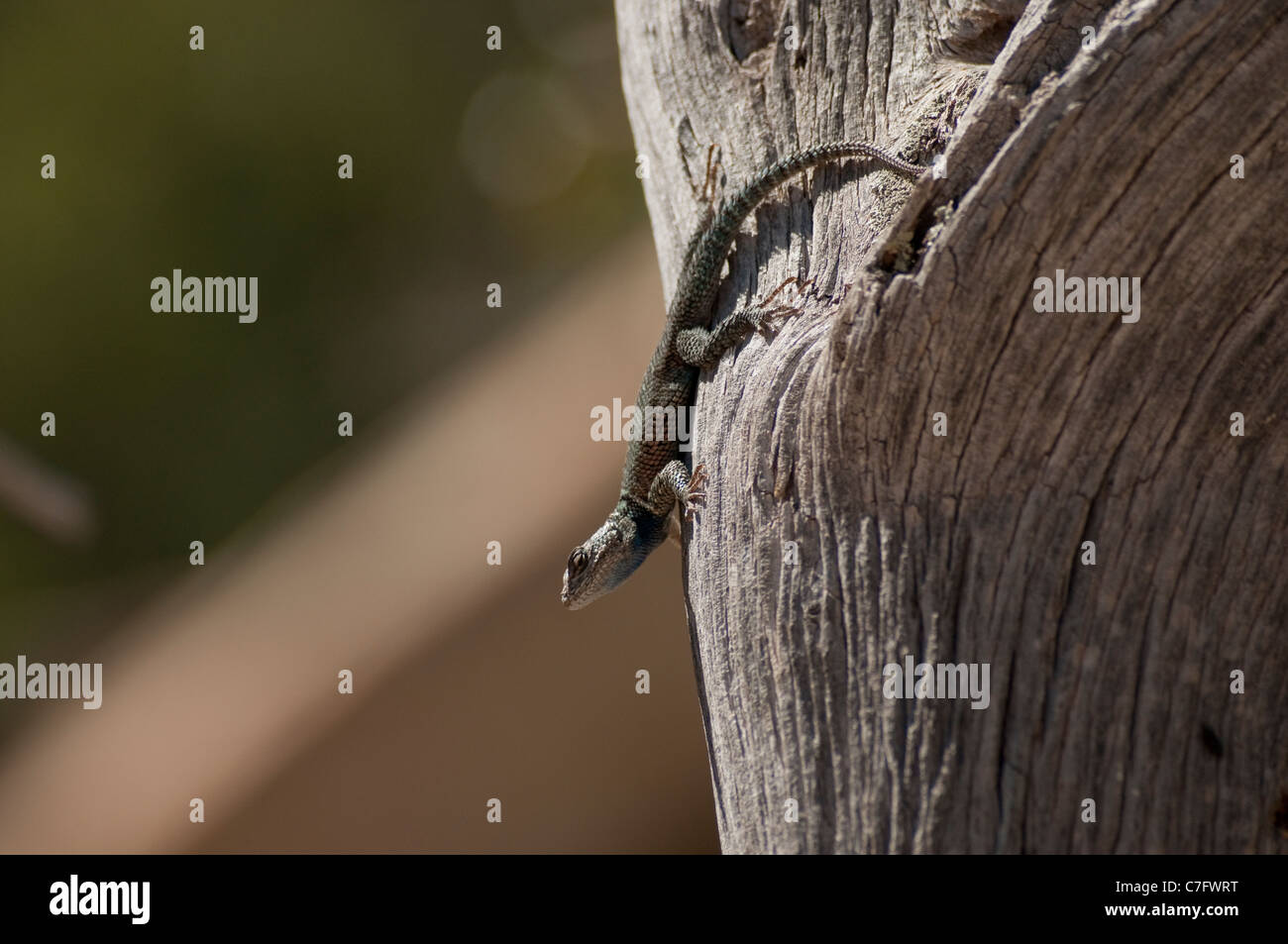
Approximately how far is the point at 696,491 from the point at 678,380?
676 mm

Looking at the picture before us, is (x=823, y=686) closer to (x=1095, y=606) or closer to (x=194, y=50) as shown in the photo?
(x=1095, y=606)

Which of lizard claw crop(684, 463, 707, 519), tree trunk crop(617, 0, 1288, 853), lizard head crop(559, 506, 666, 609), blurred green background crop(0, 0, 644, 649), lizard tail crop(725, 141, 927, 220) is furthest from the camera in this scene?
blurred green background crop(0, 0, 644, 649)

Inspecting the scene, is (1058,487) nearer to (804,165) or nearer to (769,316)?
(769,316)

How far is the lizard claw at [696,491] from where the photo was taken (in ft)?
9.64

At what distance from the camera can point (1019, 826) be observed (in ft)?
7.13

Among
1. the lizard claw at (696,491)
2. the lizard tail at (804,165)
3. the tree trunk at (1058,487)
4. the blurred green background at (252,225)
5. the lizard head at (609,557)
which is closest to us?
the tree trunk at (1058,487)

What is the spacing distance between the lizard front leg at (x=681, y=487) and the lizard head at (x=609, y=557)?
379 mm

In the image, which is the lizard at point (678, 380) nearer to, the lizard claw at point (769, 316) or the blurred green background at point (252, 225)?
the lizard claw at point (769, 316)

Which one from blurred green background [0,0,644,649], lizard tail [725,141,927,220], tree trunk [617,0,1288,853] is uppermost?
blurred green background [0,0,644,649]

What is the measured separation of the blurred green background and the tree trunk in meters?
8.17

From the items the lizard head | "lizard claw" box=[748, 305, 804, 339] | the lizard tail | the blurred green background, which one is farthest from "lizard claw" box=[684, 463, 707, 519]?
the blurred green background

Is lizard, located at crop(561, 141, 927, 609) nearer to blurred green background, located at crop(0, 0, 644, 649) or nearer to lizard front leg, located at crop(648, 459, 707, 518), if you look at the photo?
lizard front leg, located at crop(648, 459, 707, 518)

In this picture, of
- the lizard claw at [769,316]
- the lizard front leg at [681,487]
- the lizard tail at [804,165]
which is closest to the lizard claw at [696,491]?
the lizard front leg at [681,487]

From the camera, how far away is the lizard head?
4.34 metres
